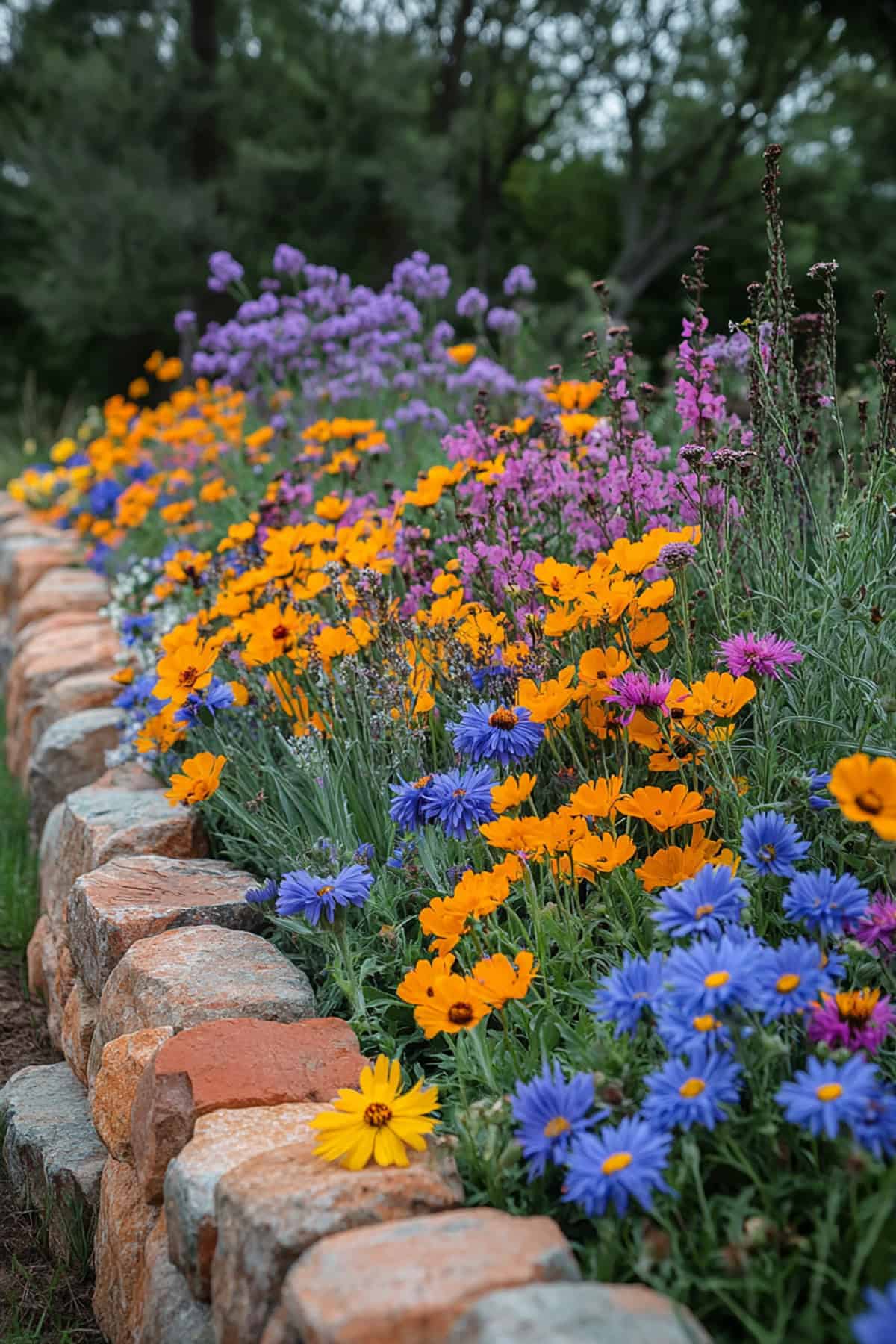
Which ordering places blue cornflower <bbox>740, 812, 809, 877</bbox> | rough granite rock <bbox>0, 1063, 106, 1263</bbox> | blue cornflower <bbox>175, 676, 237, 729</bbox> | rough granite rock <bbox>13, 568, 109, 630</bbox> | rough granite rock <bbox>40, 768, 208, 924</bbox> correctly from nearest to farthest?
blue cornflower <bbox>740, 812, 809, 877</bbox> < rough granite rock <bbox>0, 1063, 106, 1263</bbox> < blue cornflower <bbox>175, 676, 237, 729</bbox> < rough granite rock <bbox>40, 768, 208, 924</bbox> < rough granite rock <bbox>13, 568, 109, 630</bbox>

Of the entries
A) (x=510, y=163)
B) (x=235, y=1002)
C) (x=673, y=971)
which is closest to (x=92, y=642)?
(x=235, y=1002)

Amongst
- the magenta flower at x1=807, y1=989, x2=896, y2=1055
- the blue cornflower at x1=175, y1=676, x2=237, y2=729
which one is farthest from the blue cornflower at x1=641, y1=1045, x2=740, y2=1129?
the blue cornflower at x1=175, y1=676, x2=237, y2=729

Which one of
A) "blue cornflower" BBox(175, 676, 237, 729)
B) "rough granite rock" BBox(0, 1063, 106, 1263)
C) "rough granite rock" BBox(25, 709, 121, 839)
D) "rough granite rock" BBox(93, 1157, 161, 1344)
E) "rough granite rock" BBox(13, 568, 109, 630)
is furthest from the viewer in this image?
"rough granite rock" BBox(13, 568, 109, 630)

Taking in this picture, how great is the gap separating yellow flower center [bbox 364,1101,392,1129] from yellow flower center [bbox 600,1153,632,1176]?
306 mm

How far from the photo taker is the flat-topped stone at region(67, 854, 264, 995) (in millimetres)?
2168

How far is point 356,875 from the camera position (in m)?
1.75

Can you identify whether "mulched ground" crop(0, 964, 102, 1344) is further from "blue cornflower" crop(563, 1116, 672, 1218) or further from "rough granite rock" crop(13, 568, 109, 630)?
"rough granite rock" crop(13, 568, 109, 630)

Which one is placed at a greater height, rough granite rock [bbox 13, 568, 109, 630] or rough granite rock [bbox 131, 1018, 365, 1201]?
rough granite rock [bbox 13, 568, 109, 630]

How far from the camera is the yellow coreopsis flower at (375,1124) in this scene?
55.8 inches

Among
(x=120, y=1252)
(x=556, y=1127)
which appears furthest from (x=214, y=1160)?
(x=556, y=1127)

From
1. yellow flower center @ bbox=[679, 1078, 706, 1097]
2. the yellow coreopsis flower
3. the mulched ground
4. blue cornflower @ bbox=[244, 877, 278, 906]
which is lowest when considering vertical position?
the mulched ground

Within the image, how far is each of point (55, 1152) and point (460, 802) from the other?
3.30 ft

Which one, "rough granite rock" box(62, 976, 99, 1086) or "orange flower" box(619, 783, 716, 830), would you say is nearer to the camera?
"orange flower" box(619, 783, 716, 830)

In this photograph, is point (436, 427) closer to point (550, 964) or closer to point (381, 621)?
point (381, 621)
